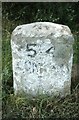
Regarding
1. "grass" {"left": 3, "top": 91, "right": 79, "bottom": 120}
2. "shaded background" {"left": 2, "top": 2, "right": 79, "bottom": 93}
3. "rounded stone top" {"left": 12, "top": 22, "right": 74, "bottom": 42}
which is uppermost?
"shaded background" {"left": 2, "top": 2, "right": 79, "bottom": 93}

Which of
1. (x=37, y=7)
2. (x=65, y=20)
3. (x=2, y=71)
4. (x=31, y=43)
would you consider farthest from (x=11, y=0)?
(x=31, y=43)

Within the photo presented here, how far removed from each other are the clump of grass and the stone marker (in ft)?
0.30

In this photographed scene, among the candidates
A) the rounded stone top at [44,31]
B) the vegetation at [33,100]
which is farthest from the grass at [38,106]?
the rounded stone top at [44,31]

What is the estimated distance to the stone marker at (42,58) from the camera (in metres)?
4.77

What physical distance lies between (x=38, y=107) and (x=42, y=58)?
1.73 ft

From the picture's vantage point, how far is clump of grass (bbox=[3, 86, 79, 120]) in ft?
15.6

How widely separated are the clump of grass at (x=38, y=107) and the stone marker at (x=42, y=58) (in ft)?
0.30

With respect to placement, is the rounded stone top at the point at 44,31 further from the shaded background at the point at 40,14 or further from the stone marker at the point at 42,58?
the shaded background at the point at 40,14

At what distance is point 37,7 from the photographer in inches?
303

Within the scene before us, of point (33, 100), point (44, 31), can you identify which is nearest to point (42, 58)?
point (44, 31)

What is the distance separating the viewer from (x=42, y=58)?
479 centimetres

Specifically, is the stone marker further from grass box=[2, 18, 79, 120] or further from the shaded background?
the shaded background

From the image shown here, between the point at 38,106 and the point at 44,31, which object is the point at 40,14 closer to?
the point at 44,31

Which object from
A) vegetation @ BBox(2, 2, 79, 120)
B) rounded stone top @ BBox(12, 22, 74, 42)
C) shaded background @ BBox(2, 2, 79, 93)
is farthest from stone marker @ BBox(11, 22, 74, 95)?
shaded background @ BBox(2, 2, 79, 93)
